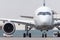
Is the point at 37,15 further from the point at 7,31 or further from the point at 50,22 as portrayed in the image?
the point at 7,31

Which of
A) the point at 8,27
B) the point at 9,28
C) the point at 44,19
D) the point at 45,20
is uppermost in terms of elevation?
the point at 44,19

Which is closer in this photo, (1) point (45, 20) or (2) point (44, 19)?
(1) point (45, 20)

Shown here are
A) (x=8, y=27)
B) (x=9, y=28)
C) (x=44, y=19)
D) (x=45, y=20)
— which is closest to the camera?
(x=45, y=20)

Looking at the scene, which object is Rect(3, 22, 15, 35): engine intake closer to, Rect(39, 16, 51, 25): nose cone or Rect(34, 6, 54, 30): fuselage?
Rect(34, 6, 54, 30): fuselage

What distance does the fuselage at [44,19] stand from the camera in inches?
1441

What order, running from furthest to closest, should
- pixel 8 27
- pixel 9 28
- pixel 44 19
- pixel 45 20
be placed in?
1. pixel 8 27
2. pixel 9 28
3. pixel 44 19
4. pixel 45 20

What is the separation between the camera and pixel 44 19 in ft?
120

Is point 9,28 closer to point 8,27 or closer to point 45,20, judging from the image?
point 8,27

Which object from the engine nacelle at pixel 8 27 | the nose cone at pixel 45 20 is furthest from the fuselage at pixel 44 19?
the engine nacelle at pixel 8 27

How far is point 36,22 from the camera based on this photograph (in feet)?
126

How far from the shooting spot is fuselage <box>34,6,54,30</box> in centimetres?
3659

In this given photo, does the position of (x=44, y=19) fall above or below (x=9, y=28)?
above

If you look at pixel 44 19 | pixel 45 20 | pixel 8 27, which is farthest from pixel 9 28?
pixel 45 20

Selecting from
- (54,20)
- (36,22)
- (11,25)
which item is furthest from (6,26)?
(54,20)
